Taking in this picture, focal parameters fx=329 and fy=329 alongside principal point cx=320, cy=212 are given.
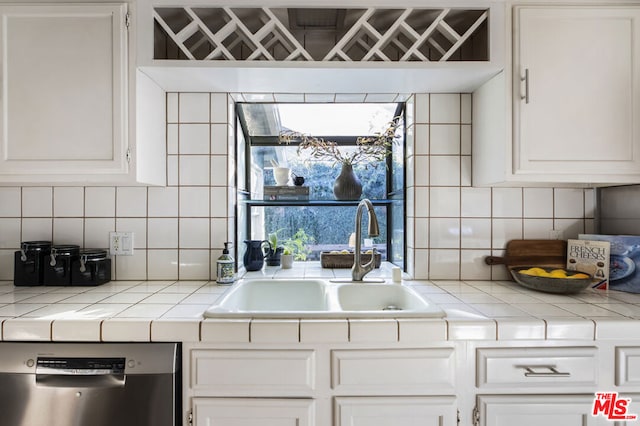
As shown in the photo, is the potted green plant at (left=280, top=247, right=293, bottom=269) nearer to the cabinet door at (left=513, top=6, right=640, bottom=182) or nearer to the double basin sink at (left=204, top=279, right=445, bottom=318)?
the double basin sink at (left=204, top=279, right=445, bottom=318)

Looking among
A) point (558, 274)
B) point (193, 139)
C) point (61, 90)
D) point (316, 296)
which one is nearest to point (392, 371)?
point (316, 296)

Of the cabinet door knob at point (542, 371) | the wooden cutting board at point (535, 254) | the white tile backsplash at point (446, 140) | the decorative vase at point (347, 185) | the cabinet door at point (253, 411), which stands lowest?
the cabinet door at point (253, 411)

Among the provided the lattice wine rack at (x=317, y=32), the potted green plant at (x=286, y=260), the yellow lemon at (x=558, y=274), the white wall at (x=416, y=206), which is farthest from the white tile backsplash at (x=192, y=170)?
the yellow lemon at (x=558, y=274)

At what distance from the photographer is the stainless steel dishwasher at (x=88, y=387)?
99cm

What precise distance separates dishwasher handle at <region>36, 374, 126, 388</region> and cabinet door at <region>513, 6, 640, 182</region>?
1559 millimetres

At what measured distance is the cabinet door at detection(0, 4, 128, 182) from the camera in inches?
48.8

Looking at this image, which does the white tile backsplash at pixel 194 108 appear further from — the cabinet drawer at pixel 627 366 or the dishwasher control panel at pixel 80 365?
the cabinet drawer at pixel 627 366

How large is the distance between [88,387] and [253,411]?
0.50 metres

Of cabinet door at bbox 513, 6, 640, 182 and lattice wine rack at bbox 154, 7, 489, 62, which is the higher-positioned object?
lattice wine rack at bbox 154, 7, 489, 62

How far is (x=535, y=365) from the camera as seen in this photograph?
3.34 ft

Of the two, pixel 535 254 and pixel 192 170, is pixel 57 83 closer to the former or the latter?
pixel 192 170

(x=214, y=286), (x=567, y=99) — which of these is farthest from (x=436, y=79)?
(x=214, y=286)

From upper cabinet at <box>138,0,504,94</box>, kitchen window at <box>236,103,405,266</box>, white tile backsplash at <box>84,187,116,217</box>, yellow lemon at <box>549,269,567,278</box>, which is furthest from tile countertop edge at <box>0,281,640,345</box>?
upper cabinet at <box>138,0,504,94</box>

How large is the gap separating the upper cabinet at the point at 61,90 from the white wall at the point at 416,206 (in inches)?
13.3
